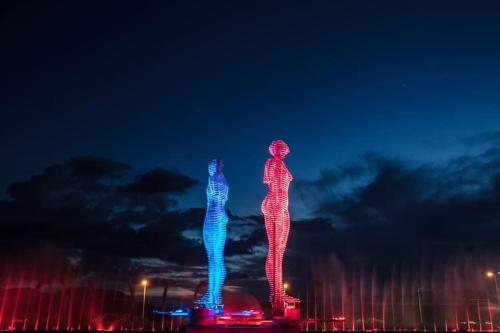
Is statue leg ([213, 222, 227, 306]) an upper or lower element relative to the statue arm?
lower

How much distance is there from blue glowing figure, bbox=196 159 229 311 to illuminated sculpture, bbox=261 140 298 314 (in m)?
4.55

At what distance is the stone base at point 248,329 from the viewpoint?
41375 millimetres

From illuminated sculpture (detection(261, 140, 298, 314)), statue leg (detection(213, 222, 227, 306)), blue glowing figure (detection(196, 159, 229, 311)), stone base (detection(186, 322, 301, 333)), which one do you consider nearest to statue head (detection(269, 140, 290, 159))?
illuminated sculpture (detection(261, 140, 298, 314))

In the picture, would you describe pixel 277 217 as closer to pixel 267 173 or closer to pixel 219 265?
pixel 267 173

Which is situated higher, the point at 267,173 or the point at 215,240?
the point at 267,173

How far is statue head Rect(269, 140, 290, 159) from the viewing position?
49688mm

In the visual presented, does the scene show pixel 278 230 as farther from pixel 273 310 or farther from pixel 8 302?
pixel 8 302

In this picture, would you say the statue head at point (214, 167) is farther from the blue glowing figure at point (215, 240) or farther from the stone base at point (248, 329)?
the stone base at point (248, 329)

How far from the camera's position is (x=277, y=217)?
4703cm

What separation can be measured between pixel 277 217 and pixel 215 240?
680cm

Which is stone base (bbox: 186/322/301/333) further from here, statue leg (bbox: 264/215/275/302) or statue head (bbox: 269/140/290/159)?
statue head (bbox: 269/140/290/159)

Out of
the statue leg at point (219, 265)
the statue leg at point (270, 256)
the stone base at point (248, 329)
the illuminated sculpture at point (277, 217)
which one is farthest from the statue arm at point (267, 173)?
the stone base at point (248, 329)

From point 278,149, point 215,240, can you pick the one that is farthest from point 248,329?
point 278,149

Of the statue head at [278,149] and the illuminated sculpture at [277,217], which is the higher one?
the statue head at [278,149]
